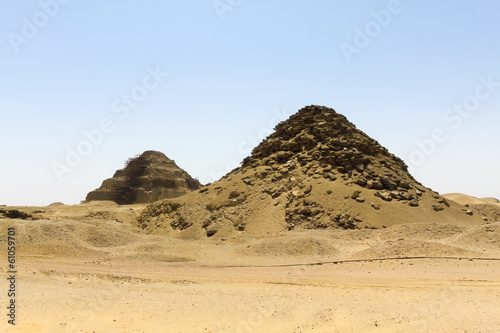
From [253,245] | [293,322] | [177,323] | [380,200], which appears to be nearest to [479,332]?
[293,322]

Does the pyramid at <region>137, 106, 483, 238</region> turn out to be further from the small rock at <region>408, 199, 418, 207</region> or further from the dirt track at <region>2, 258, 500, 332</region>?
the dirt track at <region>2, 258, 500, 332</region>

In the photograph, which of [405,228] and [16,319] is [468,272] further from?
[16,319]

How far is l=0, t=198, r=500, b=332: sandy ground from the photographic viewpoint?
7.56 meters

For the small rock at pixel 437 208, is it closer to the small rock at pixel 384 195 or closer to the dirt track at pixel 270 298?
the small rock at pixel 384 195

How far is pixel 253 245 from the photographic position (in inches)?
686


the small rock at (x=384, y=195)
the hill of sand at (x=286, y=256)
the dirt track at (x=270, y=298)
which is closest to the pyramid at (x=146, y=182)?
the hill of sand at (x=286, y=256)

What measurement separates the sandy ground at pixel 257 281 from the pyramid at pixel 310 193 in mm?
2147

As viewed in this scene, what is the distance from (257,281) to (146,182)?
4932cm

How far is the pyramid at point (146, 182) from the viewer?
191 feet

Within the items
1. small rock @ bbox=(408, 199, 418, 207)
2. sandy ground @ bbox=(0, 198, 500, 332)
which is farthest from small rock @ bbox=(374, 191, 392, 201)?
sandy ground @ bbox=(0, 198, 500, 332)

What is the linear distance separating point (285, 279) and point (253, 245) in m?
5.30

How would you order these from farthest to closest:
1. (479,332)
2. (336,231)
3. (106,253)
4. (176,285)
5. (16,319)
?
(336,231) → (106,253) → (176,285) → (16,319) → (479,332)

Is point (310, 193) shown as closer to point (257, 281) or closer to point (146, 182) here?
point (257, 281)

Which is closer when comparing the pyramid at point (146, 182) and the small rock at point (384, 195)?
the small rock at point (384, 195)
